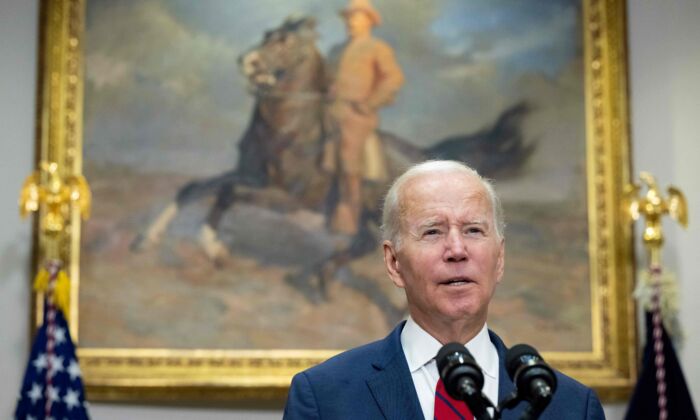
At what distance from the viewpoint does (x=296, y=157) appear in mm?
7195

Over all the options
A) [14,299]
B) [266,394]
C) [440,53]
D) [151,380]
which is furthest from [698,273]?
[14,299]

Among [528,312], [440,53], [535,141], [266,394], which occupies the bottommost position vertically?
[266,394]

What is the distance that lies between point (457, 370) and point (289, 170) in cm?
485

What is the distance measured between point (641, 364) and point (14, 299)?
155 inches

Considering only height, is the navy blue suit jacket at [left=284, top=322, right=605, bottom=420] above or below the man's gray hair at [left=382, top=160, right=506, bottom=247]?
below

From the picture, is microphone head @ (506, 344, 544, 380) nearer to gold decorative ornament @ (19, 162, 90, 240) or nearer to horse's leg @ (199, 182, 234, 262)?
gold decorative ornament @ (19, 162, 90, 240)

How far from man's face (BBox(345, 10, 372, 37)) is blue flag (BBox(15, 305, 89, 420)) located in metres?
2.59

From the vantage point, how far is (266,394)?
22.6 feet

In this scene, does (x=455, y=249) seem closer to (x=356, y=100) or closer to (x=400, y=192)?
(x=400, y=192)

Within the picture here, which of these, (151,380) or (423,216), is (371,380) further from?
(151,380)

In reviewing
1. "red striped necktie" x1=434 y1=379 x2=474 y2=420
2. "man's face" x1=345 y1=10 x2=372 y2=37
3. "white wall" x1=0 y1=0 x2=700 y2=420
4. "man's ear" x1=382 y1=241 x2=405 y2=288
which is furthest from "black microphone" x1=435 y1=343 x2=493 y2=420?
"man's face" x1=345 y1=10 x2=372 y2=37

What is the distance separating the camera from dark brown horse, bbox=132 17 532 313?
7.11 metres

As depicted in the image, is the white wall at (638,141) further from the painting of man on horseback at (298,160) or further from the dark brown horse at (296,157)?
the dark brown horse at (296,157)

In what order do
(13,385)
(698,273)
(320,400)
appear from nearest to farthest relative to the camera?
(320,400) < (13,385) < (698,273)
